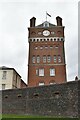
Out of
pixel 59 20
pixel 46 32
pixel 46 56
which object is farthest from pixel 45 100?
pixel 59 20

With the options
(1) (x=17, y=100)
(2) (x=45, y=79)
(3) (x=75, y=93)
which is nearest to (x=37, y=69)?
(2) (x=45, y=79)

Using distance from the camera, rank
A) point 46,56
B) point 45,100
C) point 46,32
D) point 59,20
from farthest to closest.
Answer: point 59,20, point 46,32, point 46,56, point 45,100

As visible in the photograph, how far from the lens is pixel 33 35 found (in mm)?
42062

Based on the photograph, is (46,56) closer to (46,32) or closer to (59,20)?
(46,32)

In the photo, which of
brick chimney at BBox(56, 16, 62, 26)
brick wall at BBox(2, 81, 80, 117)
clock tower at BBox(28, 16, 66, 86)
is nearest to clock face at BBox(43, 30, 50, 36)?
clock tower at BBox(28, 16, 66, 86)

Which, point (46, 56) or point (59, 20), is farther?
point (59, 20)

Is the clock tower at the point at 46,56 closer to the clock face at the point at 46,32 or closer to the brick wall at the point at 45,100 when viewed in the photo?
the clock face at the point at 46,32

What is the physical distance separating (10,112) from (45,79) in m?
17.4

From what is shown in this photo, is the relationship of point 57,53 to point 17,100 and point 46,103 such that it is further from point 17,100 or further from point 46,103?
point 46,103

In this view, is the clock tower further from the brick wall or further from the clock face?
the brick wall

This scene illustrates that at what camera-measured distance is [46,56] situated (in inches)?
1596

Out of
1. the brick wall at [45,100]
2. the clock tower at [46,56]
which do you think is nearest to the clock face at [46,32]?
the clock tower at [46,56]

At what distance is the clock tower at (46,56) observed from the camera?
39.3 meters

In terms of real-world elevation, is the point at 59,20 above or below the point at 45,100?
above
